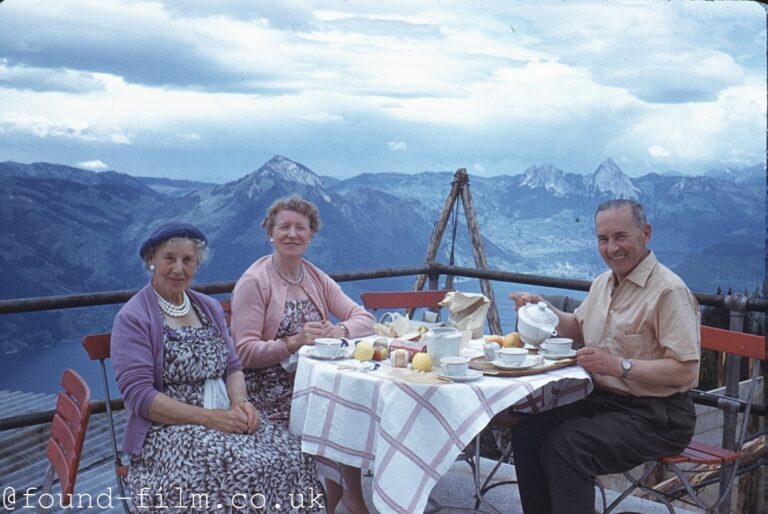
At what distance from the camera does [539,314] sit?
2764 millimetres

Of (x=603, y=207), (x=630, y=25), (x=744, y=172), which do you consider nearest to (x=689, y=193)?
(x=744, y=172)

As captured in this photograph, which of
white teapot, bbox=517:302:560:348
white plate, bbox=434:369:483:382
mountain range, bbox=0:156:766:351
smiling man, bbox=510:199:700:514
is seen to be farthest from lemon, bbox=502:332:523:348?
mountain range, bbox=0:156:766:351

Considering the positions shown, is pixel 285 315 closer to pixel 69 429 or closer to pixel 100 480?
pixel 69 429

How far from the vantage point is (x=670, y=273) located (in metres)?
2.57

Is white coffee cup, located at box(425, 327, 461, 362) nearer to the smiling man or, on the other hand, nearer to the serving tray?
the serving tray

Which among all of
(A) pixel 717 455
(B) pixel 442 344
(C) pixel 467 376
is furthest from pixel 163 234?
(A) pixel 717 455

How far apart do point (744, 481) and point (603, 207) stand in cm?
580

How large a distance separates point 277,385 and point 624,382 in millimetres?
1372

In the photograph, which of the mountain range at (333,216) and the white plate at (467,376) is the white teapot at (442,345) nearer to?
the white plate at (467,376)

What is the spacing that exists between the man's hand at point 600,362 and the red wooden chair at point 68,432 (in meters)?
1.60

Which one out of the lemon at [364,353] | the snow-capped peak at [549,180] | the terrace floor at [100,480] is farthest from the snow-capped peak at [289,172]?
the lemon at [364,353]

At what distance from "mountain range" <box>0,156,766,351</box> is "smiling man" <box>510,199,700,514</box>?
62.6ft

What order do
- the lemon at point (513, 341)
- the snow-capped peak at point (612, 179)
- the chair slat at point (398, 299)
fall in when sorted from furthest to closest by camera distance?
the snow-capped peak at point (612, 179), the chair slat at point (398, 299), the lemon at point (513, 341)

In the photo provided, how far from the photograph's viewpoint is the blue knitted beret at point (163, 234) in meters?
2.55
